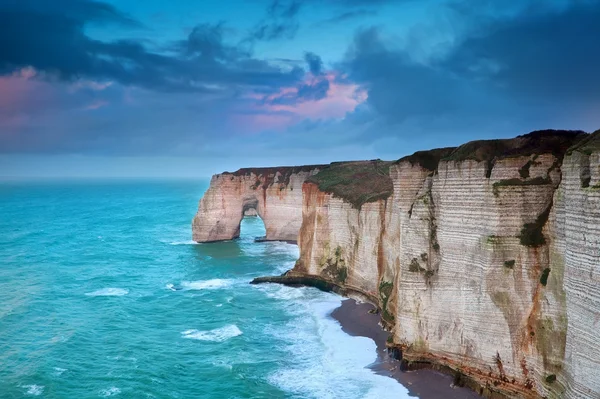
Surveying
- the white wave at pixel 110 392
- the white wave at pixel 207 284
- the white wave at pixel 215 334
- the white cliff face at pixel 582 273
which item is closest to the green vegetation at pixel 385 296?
the white wave at pixel 215 334

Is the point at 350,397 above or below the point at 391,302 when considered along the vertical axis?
below

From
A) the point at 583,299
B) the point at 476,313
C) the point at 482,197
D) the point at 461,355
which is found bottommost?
the point at 461,355

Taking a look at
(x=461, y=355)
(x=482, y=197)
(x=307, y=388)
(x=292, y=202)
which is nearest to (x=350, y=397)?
(x=307, y=388)

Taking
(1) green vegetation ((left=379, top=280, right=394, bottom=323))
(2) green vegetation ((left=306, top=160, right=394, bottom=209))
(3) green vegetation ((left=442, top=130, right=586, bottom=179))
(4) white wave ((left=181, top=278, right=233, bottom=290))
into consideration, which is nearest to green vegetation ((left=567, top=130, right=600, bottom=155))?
(3) green vegetation ((left=442, top=130, right=586, bottom=179))

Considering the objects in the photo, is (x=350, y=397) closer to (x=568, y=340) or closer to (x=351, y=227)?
(x=568, y=340)

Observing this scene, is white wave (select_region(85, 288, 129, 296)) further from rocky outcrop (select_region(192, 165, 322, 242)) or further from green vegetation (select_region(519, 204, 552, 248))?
green vegetation (select_region(519, 204, 552, 248))

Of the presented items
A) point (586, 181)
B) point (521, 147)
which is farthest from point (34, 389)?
point (586, 181)
